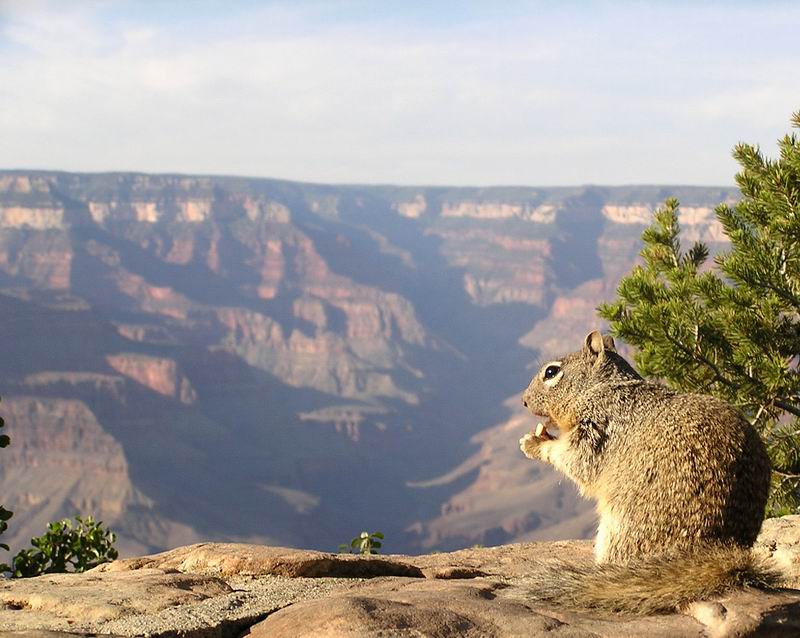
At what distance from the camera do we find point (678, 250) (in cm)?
1800

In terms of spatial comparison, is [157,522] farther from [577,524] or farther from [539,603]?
[539,603]

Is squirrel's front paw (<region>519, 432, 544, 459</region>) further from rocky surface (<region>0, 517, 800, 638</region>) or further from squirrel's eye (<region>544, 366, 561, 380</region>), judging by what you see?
rocky surface (<region>0, 517, 800, 638</region>)

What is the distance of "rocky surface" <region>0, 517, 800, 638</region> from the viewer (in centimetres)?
671

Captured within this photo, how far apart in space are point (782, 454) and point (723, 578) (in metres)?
9.85

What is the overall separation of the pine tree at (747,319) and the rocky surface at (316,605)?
22.4 feet

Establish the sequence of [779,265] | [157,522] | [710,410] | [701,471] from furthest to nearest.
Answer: [157,522], [779,265], [710,410], [701,471]

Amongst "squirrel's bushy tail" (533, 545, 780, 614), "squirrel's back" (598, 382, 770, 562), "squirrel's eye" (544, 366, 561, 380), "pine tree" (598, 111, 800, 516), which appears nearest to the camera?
"squirrel's bushy tail" (533, 545, 780, 614)

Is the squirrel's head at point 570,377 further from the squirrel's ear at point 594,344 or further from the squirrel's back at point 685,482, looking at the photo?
the squirrel's back at point 685,482

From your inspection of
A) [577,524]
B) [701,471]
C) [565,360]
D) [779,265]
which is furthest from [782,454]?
[577,524]

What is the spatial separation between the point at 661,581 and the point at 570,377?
2402 millimetres

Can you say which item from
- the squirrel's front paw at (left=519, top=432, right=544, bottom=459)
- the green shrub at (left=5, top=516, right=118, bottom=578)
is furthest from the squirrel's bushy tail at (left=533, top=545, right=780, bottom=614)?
the green shrub at (left=5, top=516, right=118, bottom=578)

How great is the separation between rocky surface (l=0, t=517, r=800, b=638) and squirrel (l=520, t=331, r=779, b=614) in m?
0.18

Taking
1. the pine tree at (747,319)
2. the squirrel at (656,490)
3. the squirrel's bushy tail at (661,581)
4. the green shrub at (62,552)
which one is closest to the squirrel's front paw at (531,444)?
the squirrel at (656,490)

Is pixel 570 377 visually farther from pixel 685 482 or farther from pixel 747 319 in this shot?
pixel 747 319
